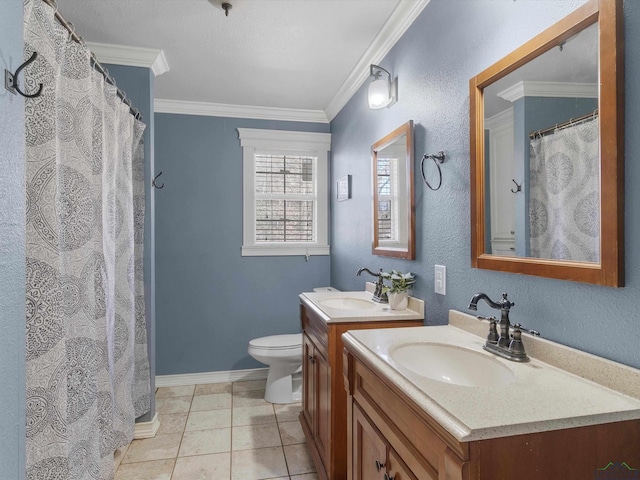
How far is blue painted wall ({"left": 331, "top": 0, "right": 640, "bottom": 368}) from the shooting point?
87 centimetres

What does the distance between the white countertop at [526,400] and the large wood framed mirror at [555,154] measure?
25 centimetres

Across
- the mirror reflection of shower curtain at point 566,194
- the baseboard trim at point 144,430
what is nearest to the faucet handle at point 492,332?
the mirror reflection of shower curtain at point 566,194

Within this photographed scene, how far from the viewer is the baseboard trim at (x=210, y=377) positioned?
10.5ft

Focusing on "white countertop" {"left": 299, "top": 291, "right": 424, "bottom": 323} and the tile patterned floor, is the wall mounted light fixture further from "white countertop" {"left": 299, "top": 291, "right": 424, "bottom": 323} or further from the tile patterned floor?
the tile patterned floor

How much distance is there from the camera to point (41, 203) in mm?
1250

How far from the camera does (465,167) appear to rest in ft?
4.85

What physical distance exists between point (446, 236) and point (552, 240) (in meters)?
0.56

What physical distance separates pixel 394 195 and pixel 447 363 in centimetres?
109

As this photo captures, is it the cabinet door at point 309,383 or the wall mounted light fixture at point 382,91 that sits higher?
the wall mounted light fixture at point 382,91

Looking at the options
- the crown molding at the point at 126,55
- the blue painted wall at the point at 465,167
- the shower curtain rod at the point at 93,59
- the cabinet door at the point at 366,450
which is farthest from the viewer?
the crown molding at the point at 126,55

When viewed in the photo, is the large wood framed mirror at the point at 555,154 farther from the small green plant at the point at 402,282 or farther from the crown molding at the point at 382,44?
the crown molding at the point at 382,44

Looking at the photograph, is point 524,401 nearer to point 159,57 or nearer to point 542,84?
point 542,84

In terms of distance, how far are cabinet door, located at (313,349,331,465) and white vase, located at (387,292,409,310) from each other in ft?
1.45

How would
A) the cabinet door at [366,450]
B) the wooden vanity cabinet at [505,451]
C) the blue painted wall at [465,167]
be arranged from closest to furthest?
the wooden vanity cabinet at [505,451] < the blue painted wall at [465,167] < the cabinet door at [366,450]
